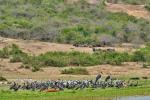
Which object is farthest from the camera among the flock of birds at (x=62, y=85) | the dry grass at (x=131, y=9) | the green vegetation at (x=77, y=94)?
the dry grass at (x=131, y=9)

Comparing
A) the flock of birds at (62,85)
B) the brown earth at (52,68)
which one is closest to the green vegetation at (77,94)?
the flock of birds at (62,85)

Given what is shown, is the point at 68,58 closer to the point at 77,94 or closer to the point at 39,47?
the point at 39,47

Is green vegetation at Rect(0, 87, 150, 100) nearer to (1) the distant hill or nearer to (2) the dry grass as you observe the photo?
(1) the distant hill

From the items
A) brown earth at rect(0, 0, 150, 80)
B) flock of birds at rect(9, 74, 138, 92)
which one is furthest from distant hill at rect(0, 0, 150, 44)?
flock of birds at rect(9, 74, 138, 92)

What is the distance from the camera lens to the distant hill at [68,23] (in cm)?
8181

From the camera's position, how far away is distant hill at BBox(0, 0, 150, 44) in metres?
81.8

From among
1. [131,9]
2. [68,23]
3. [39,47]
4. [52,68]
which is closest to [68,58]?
[52,68]

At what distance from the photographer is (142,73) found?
62219 mm

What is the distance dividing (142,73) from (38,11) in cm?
3736

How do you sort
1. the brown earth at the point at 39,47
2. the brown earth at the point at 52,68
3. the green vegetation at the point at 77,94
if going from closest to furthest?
the green vegetation at the point at 77,94, the brown earth at the point at 52,68, the brown earth at the point at 39,47

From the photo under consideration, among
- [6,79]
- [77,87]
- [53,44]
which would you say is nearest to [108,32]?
[53,44]

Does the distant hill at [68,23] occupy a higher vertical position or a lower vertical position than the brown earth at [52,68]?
higher

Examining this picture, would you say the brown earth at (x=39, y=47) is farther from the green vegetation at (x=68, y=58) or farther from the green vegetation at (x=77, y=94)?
the green vegetation at (x=77, y=94)

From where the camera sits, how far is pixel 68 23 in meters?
90.9
